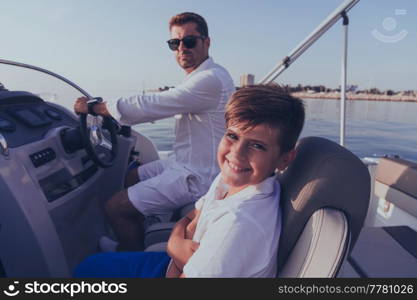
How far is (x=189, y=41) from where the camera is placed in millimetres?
1708

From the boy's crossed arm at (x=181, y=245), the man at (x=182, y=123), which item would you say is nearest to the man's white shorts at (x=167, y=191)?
the man at (x=182, y=123)

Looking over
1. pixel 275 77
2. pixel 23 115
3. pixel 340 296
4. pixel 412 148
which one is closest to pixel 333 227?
pixel 340 296

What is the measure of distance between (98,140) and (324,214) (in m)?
1.25

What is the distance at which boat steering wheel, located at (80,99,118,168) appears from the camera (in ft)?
4.68

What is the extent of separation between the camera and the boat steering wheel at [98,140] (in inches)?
56.2

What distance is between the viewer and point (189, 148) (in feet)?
5.58

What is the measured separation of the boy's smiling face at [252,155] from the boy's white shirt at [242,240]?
5 centimetres

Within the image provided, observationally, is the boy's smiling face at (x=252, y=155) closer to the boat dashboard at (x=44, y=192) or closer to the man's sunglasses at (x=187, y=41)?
the boat dashboard at (x=44, y=192)

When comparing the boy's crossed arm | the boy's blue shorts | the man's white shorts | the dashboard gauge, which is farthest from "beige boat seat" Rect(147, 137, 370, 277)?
the dashboard gauge

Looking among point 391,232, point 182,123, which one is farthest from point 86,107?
point 391,232

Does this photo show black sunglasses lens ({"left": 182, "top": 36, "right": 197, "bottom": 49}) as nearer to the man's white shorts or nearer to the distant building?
the distant building

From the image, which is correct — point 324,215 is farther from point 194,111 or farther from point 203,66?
point 203,66

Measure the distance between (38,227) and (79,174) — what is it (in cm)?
40

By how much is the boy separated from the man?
60cm
